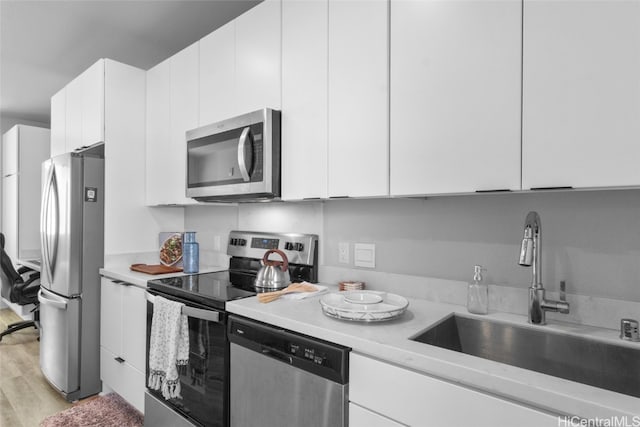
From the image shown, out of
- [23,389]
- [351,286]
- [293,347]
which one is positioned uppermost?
[351,286]

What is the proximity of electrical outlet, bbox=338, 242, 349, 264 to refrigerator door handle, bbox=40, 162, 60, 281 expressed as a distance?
2.02 meters

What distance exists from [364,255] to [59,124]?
3.02m

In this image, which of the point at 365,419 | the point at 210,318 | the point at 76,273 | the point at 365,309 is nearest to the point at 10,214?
the point at 76,273

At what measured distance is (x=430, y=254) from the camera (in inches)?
63.1

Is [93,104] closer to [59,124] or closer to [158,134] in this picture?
[158,134]

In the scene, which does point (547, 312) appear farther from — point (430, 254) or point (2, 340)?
point (2, 340)

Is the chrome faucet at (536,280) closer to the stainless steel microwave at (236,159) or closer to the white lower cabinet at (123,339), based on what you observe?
the stainless steel microwave at (236,159)

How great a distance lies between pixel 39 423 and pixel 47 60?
9.53 ft

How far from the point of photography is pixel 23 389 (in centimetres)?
262

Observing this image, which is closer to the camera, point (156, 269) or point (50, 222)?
point (156, 269)

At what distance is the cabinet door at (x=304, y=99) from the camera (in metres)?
1.63

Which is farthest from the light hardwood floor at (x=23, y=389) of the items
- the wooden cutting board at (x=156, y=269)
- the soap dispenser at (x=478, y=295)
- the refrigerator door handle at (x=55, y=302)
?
the soap dispenser at (x=478, y=295)

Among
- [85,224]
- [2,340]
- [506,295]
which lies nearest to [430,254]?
[506,295]

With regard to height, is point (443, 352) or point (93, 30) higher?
point (93, 30)
